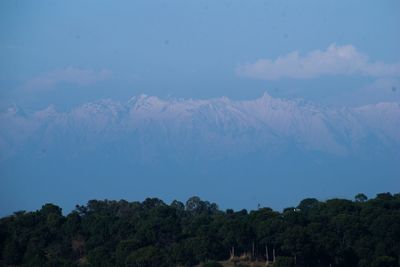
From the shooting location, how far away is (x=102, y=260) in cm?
5194

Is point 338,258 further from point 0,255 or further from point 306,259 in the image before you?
point 0,255

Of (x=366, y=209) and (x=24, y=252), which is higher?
(x=366, y=209)

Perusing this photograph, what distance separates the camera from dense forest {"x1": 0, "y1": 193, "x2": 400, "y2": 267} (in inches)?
2082

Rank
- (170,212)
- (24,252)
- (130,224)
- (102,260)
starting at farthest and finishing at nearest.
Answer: (170,212) → (130,224) → (24,252) → (102,260)

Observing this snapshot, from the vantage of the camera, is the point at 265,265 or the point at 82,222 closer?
the point at 265,265

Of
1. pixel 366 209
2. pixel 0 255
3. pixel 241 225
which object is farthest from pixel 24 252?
pixel 366 209

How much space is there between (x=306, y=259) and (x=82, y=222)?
1727cm

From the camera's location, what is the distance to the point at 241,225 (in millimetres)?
56594

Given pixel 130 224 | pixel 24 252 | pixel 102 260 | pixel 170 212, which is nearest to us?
pixel 102 260

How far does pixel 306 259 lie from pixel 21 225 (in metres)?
21.0

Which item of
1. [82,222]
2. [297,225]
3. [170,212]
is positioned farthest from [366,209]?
[82,222]

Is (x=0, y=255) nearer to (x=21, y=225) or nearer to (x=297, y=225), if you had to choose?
(x=21, y=225)

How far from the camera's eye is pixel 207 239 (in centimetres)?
5491

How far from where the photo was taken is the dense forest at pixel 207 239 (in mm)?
52875
